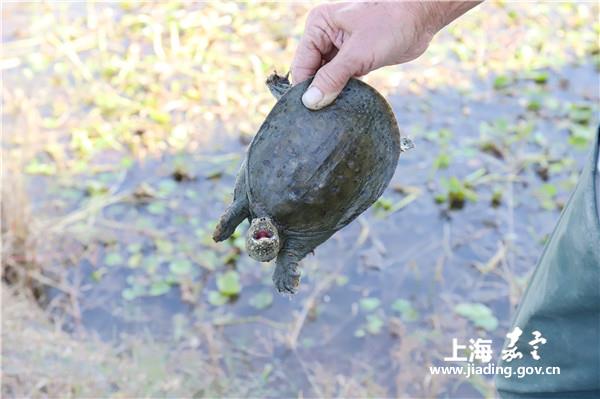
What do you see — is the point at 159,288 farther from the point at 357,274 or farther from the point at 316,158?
the point at 316,158

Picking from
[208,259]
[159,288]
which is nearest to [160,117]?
[208,259]

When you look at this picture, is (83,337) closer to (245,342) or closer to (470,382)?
(245,342)

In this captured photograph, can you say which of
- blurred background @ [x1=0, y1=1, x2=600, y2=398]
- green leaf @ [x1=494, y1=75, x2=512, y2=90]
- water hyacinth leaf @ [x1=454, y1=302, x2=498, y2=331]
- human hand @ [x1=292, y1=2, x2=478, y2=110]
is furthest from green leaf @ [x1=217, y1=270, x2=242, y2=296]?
green leaf @ [x1=494, y1=75, x2=512, y2=90]

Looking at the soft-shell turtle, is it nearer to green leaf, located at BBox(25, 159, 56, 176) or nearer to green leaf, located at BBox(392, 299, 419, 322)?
green leaf, located at BBox(392, 299, 419, 322)

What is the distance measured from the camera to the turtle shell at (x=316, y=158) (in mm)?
1530

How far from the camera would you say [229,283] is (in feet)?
10.4

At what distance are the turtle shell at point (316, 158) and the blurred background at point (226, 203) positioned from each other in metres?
1.37

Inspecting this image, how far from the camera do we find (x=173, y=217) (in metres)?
3.50

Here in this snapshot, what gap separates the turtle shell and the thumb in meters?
0.03

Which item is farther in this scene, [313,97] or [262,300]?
[262,300]

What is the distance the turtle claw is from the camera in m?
1.53

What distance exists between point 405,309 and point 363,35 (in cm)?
176

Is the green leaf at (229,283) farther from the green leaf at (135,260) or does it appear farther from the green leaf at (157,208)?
the green leaf at (157,208)

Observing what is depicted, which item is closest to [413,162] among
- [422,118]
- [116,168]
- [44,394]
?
[422,118]
